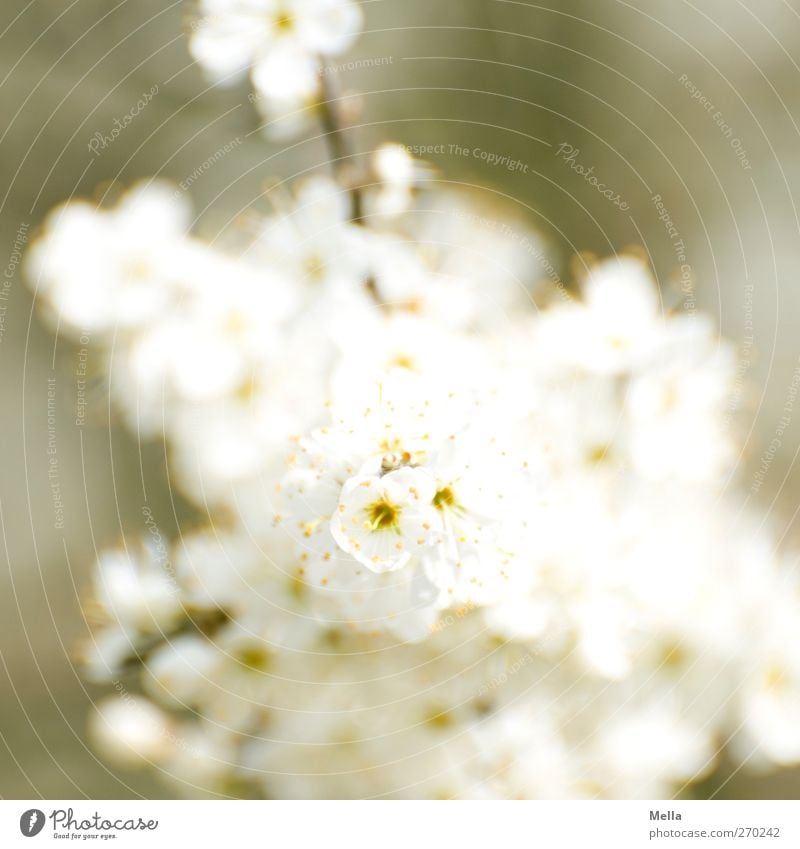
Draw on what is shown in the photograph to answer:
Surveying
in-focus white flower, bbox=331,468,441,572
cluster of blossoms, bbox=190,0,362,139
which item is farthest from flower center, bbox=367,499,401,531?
cluster of blossoms, bbox=190,0,362,139

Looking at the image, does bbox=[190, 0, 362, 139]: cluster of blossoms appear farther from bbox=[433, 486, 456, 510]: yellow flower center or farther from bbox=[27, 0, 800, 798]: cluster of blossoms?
bbox=[433, 486, 456, 510]: yellow flower center

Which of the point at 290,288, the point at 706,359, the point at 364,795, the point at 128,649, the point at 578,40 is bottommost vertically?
the point at 364,795

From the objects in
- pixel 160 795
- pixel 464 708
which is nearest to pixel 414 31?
pixel 464 708

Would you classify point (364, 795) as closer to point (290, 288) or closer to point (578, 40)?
point (290, 288)

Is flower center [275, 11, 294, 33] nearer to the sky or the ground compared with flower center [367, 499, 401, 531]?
nearer to the sky

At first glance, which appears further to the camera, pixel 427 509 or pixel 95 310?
pixel 95 310

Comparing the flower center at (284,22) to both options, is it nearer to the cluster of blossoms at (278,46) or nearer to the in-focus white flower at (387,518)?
the cluster of blossoms at (278,46)
